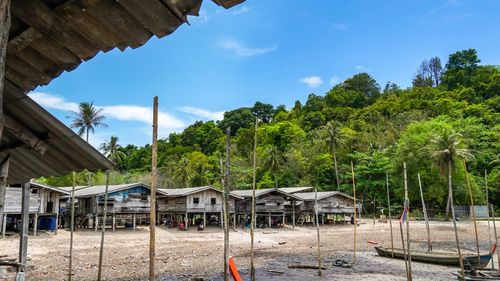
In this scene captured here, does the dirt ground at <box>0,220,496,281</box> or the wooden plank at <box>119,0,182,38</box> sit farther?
the dirt ground at <box>0,220,496,281</box>

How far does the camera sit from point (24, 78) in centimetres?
350

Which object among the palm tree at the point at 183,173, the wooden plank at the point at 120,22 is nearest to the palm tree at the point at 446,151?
the palm tree at the point at 183,173

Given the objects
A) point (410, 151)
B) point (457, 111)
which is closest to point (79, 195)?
point (410, 151)

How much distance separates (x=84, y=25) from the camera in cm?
281

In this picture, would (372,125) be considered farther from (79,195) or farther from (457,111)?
(79,195)

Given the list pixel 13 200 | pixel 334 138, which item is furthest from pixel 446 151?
pixel 13 200

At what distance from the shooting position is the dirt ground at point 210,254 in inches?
743

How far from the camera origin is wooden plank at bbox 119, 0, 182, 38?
2562mm

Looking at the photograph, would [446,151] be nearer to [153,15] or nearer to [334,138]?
[334,138]

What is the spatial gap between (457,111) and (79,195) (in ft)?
196

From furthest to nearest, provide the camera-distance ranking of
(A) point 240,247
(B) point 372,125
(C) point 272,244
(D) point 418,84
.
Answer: (D) point 418,84 → (B) point 372,125 → (C) point 272,244 → (A) point 240,247

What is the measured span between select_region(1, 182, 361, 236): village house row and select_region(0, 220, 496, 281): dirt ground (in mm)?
2311

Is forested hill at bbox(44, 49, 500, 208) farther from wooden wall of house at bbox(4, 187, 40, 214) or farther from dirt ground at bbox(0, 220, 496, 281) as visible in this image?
wooden wall of house at bbox(4, 187, 40, 214)

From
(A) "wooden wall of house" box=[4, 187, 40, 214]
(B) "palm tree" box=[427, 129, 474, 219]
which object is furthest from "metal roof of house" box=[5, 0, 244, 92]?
(B) "palm tree" box=[427, 129, 474, 219]
